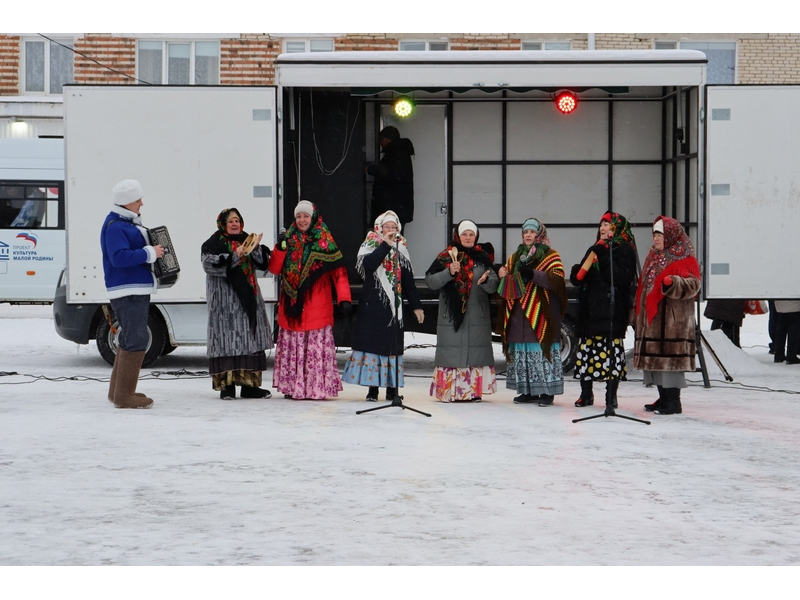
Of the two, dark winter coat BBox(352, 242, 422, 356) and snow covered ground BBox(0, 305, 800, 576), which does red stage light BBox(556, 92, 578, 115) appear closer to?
snow covered ground BBox(0, 305, 800, 576)

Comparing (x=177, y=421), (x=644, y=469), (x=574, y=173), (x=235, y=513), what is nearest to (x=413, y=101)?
(x=574, y=173)

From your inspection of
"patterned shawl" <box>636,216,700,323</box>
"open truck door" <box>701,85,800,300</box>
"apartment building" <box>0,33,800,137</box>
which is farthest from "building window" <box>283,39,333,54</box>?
"patterned shawl" <box>636,216,700,323</box>

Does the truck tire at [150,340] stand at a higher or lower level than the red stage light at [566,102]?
lower

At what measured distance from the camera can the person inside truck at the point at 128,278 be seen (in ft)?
27.5

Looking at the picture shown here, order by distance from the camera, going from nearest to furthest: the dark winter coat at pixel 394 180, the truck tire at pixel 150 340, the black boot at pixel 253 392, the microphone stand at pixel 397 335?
the microphone stand at pixel 397 335 < the black boot at pixel 253 392 < the truck tire at pixel 150 340 < the dark winter coat at pixel 394 180

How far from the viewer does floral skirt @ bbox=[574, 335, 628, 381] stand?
337 inches

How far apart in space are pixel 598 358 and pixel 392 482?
307 cm

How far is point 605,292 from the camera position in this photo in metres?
8.49

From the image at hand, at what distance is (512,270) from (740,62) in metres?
15.8

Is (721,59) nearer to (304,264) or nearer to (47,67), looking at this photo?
(47,67)

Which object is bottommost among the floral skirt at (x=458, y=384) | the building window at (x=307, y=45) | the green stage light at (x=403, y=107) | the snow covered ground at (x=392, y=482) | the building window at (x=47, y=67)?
the snow covered ground at (x=392, y=482)

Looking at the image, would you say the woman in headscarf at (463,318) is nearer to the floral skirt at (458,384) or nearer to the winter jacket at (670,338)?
the floral skirt at (458,384)

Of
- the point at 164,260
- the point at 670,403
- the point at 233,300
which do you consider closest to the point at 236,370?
the point at 233,300

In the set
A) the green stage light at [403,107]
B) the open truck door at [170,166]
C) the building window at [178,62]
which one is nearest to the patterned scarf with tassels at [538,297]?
the open truck door at [170,166]
